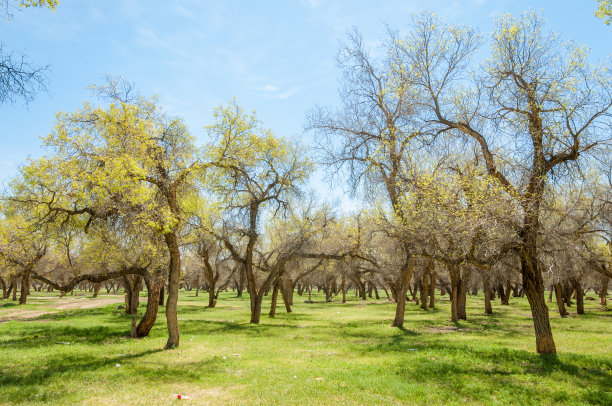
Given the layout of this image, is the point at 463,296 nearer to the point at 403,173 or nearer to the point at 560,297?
the point at 560,297

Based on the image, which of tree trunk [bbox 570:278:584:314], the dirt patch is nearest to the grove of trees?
the dirt patch

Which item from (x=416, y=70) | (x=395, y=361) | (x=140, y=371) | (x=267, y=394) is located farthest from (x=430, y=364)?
(x=416, y=70)

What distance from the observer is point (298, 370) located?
1027cm

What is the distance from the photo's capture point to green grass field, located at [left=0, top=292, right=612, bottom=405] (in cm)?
795

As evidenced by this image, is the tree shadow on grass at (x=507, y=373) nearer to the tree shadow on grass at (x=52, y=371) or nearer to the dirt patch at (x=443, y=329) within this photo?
the dirt patch at (x=443, y=329)

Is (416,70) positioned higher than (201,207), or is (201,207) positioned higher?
(416,70)

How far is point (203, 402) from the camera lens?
770 cm

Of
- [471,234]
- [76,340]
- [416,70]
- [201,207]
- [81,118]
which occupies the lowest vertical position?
[76,340]

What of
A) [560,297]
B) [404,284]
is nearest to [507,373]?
[404,284]

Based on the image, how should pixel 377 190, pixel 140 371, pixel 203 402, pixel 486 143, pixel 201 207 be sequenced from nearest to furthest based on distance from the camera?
pixel 203 402 → pixel 140 371 → pixel 486 143 → pixel 377 190 → pixel 201 207

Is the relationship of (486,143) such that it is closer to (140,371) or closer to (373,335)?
(373,335)

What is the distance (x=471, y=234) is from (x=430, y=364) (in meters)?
3.95

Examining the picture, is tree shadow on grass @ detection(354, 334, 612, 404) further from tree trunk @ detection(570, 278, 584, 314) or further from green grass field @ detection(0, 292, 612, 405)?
tree trunk @ detection(570, 278, 584, 314)

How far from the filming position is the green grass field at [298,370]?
7953mm
